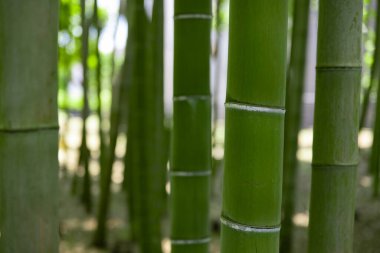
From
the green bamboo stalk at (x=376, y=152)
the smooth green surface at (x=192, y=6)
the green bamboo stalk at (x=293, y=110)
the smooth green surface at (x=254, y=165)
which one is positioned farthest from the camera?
the green bamboo stalk at (x=376, y=152)

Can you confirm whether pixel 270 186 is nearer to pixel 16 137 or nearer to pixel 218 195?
pixel 16 137

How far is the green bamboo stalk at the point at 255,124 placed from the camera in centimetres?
110

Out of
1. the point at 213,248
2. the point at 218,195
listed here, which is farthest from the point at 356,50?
the point at 218,195

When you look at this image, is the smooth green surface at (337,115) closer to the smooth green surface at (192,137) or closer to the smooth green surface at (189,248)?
the smooth green surface at (192,137)

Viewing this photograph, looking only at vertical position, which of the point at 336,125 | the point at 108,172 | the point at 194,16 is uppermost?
the point at 194,16

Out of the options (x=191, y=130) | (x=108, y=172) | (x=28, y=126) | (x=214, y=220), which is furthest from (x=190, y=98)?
(x=214, y=220)

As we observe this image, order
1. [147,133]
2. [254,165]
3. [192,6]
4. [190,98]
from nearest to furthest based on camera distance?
[254,165] < [192,6] < [190,98] < [147,133]

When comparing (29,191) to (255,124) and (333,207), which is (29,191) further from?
(333,207)

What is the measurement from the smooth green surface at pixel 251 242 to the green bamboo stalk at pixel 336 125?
0.82 feet

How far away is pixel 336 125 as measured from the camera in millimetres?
1340

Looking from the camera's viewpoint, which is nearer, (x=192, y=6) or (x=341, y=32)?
(x=341, y=32)

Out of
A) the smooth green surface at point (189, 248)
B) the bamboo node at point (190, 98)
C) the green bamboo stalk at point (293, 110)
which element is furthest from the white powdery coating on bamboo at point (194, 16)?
the green bamboo stalk at point (293, 110)

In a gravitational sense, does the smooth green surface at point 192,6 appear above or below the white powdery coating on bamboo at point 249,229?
above

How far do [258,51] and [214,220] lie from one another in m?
3.27
